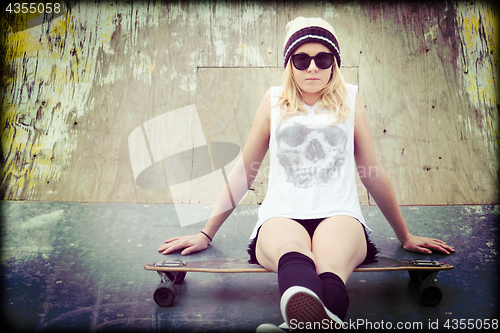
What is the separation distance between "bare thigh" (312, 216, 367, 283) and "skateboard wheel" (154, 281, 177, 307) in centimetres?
65

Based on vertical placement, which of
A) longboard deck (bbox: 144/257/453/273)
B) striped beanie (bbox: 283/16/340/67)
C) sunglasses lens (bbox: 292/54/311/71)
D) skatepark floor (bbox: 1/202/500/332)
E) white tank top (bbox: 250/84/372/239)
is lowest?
skatepark floor (bbox: 1/202/500/332)

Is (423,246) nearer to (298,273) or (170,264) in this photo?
(298,273)

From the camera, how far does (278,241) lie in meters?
1.29

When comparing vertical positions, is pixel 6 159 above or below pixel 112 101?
below

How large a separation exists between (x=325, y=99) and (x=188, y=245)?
104cm

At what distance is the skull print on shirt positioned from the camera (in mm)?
1501

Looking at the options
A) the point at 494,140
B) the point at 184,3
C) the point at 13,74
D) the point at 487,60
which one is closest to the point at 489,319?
the point at 494,140

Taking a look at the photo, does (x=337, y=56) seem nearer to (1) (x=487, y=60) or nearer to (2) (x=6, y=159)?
(1) (x=487, y=60)

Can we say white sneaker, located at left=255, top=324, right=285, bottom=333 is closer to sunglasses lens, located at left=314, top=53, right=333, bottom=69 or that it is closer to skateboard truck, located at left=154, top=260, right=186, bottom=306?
skateboard truck, located at left=154, top=260, right=186, bottom=306

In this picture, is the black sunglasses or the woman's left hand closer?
the black sunglasses

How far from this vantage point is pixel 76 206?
2564 millimetres

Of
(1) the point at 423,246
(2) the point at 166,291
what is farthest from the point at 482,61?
(2) the point at 166,291

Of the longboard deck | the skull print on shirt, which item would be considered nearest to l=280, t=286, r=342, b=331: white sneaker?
the longboard deck

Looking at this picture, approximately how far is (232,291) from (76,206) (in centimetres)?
163
